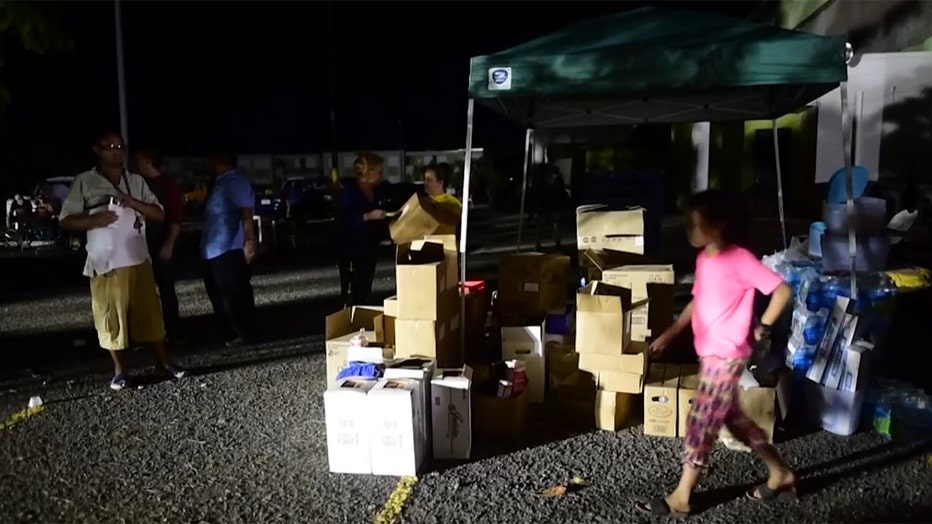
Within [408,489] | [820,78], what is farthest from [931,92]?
[408,489]

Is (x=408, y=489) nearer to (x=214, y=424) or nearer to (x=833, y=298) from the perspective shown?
(x=214, y=424)

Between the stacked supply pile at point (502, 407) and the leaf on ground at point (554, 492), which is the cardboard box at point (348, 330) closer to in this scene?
the stacked supply pile at point (502, 407)

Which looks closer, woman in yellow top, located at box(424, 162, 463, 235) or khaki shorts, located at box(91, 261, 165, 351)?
khaki shorts, located at box(91, 261, 165, 351)

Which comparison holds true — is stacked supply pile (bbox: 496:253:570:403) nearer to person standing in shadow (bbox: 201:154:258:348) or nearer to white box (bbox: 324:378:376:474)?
white box (bbox: 324:378:376:474)

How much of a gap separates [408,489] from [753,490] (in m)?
1.77

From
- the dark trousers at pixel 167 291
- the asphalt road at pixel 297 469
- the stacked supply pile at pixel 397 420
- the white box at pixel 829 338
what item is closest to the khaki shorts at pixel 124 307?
the asphalt road at pixel 297 469

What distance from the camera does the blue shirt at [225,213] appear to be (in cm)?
642

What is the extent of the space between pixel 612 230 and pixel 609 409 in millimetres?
2545

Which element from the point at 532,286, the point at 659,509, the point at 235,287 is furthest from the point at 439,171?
the point at 659,509

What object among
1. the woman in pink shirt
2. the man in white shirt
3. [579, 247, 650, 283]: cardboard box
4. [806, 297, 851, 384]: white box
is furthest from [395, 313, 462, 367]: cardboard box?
[806, 297, 851, 384]: white box

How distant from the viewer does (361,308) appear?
580 cm

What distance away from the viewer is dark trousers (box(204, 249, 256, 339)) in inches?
259

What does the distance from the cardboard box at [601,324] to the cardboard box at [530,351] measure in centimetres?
44

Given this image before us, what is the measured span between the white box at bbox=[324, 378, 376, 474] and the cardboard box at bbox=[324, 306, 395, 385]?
1.06m
